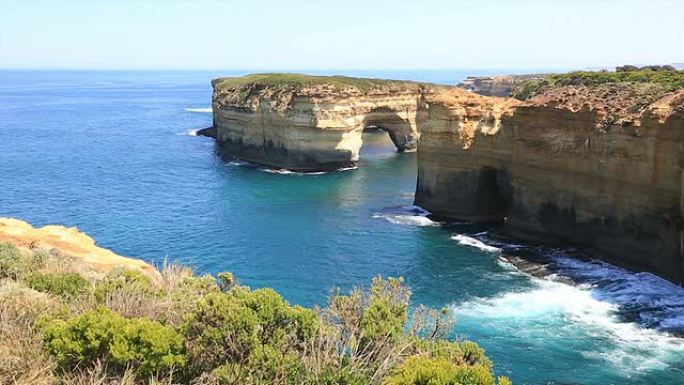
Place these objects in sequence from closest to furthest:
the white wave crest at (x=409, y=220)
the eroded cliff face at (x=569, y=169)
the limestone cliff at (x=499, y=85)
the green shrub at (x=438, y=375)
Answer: the green shrub at (x=438, y=375), the eroded cliff face at (x=569, y=169), the white wave crest at (x=409, y=220), the limestone cliff at (x=499, y=85)

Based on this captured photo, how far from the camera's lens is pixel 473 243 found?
41.6m

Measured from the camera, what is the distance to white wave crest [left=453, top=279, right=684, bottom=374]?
82.7ft

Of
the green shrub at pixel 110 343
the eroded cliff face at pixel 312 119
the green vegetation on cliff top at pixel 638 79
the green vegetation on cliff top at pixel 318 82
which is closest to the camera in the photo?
the green shrub at pixel 110 343

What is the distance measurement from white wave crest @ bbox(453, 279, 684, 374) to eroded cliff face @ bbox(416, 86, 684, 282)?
524 cm

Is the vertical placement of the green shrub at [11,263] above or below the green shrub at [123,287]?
below

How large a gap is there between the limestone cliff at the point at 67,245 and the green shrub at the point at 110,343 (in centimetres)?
1229

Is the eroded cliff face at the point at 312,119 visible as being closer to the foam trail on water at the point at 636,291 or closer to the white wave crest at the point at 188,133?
the white wave crest at the point at 188,133

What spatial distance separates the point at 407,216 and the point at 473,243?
767cm

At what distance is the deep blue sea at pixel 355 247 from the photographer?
26.3m

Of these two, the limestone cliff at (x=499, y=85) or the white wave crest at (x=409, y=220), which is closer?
the white wave crest at (x=409, y=220)

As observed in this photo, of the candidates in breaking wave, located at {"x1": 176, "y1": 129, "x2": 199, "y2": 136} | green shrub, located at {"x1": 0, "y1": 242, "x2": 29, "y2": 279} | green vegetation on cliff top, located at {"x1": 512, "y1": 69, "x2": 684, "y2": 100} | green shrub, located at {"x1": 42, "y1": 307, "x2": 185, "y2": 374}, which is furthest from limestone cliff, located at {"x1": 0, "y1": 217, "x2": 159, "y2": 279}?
breaking wave, located at {"x1": 176, "y1": 129, "x2": 199, "y2": 136}

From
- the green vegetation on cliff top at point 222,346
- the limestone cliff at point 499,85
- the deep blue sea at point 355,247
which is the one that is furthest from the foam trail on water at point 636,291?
the limestone cliff at point 499,85

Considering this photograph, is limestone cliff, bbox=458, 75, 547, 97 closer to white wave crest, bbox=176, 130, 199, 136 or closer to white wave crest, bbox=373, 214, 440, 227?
white wave crest, bbox=176, 130, 199, 136

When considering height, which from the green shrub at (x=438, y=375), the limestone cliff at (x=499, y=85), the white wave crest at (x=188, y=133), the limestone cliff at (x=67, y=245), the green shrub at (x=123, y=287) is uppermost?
the limestone cliff at (x=499, y=85)
